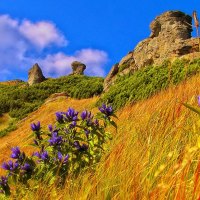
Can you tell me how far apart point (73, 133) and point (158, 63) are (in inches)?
640

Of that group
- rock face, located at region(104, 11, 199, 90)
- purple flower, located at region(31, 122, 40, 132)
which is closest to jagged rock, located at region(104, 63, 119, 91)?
rock face, located at region(104, 11, 199, 90)

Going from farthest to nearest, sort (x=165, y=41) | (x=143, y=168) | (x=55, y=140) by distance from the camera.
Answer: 1. (x=165, y=41)
2. (x=55, y=140)
3. (x=143, y=168)

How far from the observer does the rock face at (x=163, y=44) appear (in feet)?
65.9


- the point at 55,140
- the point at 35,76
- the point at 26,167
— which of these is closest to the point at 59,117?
the point at 55,140

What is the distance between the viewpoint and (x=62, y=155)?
4.48 m

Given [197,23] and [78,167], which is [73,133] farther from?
[197,23]

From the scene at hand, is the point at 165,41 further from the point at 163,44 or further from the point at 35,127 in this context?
the point at 35,127

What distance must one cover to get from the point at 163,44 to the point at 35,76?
20.1 metres

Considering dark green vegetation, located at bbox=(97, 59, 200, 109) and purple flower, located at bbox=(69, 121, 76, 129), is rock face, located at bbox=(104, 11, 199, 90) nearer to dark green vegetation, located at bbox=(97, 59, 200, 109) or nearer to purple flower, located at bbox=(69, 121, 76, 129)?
dark green vegetation, located at bbox=(97, 59, 200, 109)

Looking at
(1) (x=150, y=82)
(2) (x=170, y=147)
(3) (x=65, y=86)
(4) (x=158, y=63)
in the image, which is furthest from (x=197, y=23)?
(3) (x=65, y=86)

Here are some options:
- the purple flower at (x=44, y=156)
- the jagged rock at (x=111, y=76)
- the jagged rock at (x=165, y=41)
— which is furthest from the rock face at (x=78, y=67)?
the purple flower at (x=44, y=156)

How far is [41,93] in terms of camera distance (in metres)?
33.3

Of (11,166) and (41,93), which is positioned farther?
(41,93)

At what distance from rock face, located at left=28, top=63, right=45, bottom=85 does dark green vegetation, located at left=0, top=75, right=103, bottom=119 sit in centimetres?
217
